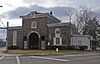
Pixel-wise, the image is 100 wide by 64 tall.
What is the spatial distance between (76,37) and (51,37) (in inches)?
282

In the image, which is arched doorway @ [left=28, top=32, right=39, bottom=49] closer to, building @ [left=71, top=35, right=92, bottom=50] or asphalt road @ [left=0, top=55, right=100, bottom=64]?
building @ [left=71, top=35, right=92, bottom=50]

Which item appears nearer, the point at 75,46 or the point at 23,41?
the point at 75,46

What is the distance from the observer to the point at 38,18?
7312 cm

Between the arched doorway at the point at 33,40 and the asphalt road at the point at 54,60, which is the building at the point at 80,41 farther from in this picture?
the asphalt road at the point at 54,60

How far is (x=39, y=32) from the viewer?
7294 centimetres

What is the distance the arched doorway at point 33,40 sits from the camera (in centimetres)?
7401

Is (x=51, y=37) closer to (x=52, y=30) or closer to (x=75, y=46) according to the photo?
(x=52, y=30)

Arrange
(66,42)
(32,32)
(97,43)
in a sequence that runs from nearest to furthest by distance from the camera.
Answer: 1. (66,42)
2. (32,32)
3. (97,43)

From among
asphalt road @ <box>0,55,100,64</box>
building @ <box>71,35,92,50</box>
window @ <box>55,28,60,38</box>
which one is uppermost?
window @ <box>55,28,60,38</box>

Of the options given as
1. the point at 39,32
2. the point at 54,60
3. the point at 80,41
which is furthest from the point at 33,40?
the point at 54,60

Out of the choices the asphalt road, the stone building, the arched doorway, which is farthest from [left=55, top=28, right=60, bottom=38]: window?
the asphalt road

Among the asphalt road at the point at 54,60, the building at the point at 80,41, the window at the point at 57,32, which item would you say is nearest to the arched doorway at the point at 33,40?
the window at the point at 57,32

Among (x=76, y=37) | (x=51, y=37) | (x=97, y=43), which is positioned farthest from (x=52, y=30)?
(x=97, y=43)

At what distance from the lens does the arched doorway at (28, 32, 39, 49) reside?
74.0m
